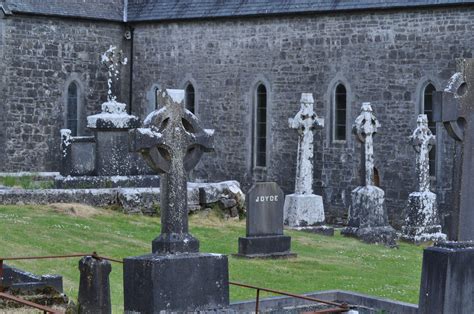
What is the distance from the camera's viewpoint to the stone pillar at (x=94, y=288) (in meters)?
12.6

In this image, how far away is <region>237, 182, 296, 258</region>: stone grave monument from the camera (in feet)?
63.2

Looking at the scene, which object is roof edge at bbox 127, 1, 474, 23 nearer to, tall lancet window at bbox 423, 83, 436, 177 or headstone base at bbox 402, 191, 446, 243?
tall lancet window at bbox 423, 83, 436, 177

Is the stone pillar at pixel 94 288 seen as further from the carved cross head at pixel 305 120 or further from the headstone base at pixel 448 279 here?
the carved cross head at pixel 305 120

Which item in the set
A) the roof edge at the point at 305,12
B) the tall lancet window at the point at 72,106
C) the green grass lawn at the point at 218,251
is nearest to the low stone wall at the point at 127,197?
the green grass lawn at the point at 218,251

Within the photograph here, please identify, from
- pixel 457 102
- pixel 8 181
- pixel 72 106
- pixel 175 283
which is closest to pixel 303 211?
pixel 8 181

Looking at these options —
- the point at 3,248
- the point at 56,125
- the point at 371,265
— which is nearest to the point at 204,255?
the point at 3,248

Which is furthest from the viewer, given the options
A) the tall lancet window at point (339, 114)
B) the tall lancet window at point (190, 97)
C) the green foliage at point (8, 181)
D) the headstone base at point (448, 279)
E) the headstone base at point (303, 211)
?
the tall lancet window at point (190, 97)

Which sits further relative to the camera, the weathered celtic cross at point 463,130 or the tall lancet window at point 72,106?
the tall lancet window at point 72,106

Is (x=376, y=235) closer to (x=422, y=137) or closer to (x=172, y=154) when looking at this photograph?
(x=422, y=137)

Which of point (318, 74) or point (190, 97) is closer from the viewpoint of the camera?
point (318, 74)

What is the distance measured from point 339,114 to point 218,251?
37.6ft

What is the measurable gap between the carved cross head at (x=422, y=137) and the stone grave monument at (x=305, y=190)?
6.68 ft

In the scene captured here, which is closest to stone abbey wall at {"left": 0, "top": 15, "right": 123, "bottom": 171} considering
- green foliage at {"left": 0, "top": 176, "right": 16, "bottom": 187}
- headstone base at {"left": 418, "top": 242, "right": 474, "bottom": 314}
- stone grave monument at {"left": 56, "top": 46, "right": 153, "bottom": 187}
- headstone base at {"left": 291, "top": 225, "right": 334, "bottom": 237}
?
green foliage at {"left": 0, "top": 176, "right": 16, "bottom": 187}

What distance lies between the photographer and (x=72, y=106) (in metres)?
33.3
